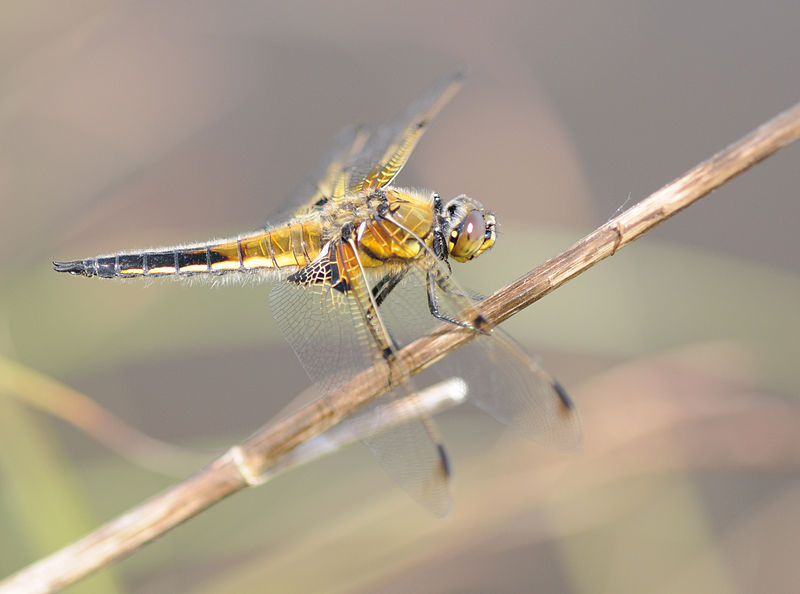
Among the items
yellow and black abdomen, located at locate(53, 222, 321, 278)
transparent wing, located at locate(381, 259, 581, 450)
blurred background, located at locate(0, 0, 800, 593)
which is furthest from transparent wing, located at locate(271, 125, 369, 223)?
transparent wing, located at locate(381, 259, 581, 450)

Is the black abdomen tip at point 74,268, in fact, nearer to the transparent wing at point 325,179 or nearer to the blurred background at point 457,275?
the blurred background at point 457,275

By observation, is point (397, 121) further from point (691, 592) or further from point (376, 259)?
point (691, 592)

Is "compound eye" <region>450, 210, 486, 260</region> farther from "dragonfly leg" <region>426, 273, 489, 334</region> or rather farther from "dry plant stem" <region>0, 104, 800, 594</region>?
"dry plant stem" <region>0, 104, 800, 594</region>

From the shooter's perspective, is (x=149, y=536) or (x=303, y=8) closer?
(x=149, y=536)

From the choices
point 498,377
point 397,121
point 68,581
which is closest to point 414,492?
point 498,377

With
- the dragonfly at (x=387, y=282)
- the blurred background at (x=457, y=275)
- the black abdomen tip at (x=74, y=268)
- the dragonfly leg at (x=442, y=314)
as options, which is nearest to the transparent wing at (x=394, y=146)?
the dragonfly at (x=387, y=282)

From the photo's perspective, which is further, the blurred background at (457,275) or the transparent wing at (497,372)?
the blurred background at (457,275)
